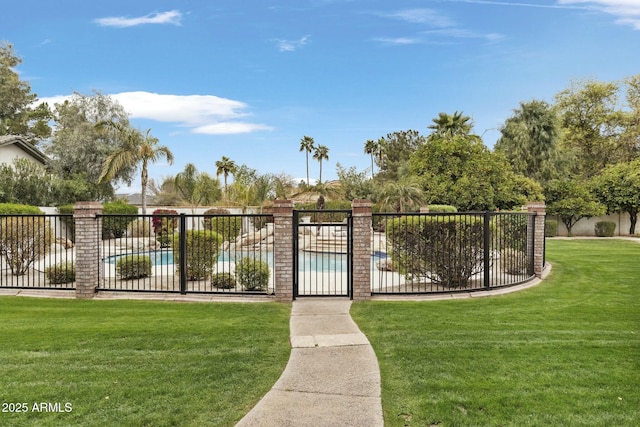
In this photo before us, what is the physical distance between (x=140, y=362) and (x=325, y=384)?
2138mm

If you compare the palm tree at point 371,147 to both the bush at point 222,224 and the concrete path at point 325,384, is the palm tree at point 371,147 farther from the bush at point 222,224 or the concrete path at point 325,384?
the concrete path at point 325,384

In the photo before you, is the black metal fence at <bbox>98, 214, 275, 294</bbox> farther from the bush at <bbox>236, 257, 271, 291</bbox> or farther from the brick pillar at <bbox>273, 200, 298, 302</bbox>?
the brick pillar at <bbox>273, 200, 298, 302</bbox>

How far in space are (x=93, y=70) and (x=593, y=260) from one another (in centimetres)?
3084

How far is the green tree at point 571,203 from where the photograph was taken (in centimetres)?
2467

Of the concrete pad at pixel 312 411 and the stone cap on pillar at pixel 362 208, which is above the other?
the stone cap on pillar at pixel 362 208

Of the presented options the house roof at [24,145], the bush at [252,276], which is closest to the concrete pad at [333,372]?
the bush at [252,276]

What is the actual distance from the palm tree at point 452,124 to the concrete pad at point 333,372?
32.8 metres

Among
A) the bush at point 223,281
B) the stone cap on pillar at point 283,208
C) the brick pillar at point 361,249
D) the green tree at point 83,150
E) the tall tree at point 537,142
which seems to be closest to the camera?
Answer: the stone cap on pillar at point 283,208

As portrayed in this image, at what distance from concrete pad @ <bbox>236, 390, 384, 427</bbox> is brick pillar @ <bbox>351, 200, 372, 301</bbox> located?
4.20 meters

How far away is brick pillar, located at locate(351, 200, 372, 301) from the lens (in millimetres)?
7848

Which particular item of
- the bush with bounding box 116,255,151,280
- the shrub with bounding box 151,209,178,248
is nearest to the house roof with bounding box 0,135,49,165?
the shrub with bounding box 151,209,178,248

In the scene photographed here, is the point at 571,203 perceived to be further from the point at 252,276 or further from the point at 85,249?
the point at 85,249

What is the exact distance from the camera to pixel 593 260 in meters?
13.5

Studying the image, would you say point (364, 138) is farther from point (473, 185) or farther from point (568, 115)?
point (473, 185)
